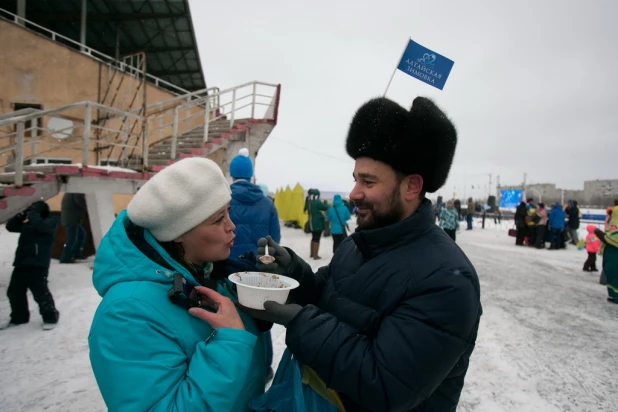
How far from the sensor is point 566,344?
4.26 m

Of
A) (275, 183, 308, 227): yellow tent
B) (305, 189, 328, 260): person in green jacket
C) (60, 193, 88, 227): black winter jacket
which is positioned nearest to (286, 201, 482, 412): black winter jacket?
(60, 193, 88, 227): black winter jacket

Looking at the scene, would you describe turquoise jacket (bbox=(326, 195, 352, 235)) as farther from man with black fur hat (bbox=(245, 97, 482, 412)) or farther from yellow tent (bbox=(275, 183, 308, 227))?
man with black fur hat (bbox=(245, 97, 482, 412))

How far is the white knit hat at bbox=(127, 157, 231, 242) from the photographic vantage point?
1253mm

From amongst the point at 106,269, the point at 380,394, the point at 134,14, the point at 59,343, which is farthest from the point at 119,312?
the point at 134,14

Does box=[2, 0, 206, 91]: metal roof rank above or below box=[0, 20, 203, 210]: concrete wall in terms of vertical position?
above

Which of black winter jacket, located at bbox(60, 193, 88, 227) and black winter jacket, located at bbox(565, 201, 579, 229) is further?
black winter jacket, located at bbox(565, 201, 579, 229)

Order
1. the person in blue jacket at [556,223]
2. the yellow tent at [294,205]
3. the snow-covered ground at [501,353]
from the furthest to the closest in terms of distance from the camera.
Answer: the yellow tent at [294,205] < the person in blue jacket at [556,223] < the snow-covered ground at [501,353]

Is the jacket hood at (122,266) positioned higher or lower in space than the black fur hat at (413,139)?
lower

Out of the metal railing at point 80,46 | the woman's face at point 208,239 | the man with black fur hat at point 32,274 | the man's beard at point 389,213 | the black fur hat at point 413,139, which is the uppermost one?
the metal railing at point 80,46

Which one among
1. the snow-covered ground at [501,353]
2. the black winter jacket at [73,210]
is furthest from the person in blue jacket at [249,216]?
the black winter jacket at [73,210]

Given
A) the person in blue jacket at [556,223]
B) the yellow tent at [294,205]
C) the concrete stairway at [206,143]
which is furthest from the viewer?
the yellow tent at [294,205]

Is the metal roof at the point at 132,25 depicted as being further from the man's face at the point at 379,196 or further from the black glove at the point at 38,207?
the man's face at the point at 379,196

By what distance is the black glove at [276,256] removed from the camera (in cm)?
159

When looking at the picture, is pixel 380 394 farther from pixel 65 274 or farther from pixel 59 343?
pixel 65 274
